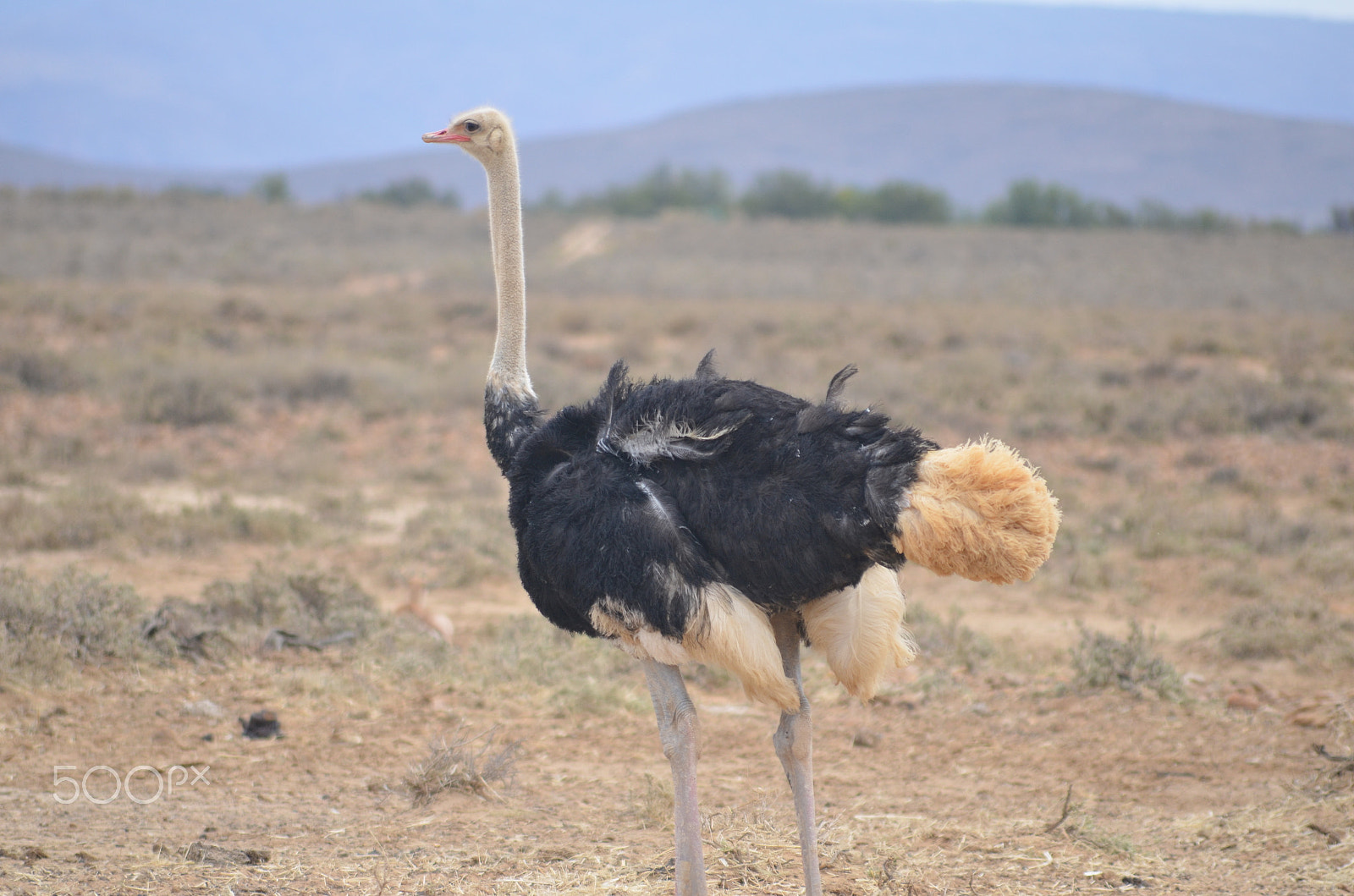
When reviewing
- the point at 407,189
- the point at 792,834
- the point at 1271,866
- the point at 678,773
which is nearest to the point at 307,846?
the point at 678,773

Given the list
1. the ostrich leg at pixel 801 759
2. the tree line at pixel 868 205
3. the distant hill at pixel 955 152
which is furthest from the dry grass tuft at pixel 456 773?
the distant hill at pixel 955 152

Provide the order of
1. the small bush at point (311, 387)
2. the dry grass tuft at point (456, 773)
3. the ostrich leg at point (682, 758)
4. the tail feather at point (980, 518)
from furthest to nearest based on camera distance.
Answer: the small bush at point (311, 387) < the dry grass tuft at point (456, 773) < the ostrich leg at point (682, 758) < the tail feather at point (980, 518)

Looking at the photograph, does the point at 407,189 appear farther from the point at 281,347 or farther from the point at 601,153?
the point at 601,153

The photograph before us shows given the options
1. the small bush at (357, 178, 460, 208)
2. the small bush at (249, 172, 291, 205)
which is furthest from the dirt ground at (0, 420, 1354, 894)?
the small bush at (357, 178, 460, 208)

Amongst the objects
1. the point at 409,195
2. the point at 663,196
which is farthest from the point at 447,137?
the point at 663,196

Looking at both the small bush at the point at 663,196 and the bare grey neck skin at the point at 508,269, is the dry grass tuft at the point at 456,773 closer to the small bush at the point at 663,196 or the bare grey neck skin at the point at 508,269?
the bare grey neck skin at the point at 508,269

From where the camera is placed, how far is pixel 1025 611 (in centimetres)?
752

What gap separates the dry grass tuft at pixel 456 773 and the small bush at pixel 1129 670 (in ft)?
9.41

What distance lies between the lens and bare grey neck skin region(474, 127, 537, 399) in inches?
174

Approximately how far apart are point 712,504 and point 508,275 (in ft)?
5.09

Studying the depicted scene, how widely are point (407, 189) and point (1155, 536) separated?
54.1m

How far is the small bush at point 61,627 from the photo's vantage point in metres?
5.31

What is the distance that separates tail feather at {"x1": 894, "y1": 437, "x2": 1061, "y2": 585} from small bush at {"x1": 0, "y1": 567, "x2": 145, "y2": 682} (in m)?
4.01

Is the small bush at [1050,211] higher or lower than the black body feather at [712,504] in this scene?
higher
